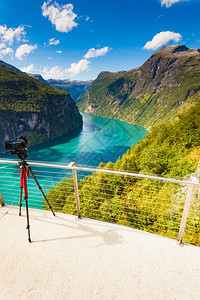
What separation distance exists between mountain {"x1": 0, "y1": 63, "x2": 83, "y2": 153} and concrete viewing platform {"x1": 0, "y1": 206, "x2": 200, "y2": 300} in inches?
3280

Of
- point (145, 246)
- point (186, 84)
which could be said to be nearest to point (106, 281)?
point (145, 246)

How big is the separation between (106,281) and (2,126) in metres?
93.4

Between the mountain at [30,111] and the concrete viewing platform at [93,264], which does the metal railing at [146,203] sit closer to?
the concrete viewing platform at [93,264]

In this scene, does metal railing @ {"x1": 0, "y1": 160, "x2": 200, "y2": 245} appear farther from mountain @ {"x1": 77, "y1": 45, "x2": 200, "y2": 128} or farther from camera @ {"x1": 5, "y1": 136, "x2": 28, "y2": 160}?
mountain @ {"x1": 77, "y1": 45, "x2": 200, "y2": 128}

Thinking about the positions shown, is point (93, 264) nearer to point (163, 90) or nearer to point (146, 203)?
point (146, 203)

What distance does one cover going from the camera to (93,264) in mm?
1983

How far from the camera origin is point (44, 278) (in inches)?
73.1

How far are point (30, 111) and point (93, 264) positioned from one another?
99.0 m

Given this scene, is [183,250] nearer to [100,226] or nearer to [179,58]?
[100,226]

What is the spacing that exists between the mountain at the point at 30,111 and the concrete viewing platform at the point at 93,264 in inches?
3280

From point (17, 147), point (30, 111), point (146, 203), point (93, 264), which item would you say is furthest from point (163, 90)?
point (93, 264)

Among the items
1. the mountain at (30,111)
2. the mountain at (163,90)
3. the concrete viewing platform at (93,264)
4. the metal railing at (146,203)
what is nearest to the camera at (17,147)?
the metal railing at (146,203)

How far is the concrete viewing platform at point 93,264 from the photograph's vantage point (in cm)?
171

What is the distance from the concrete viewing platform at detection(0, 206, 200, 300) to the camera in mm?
1709
